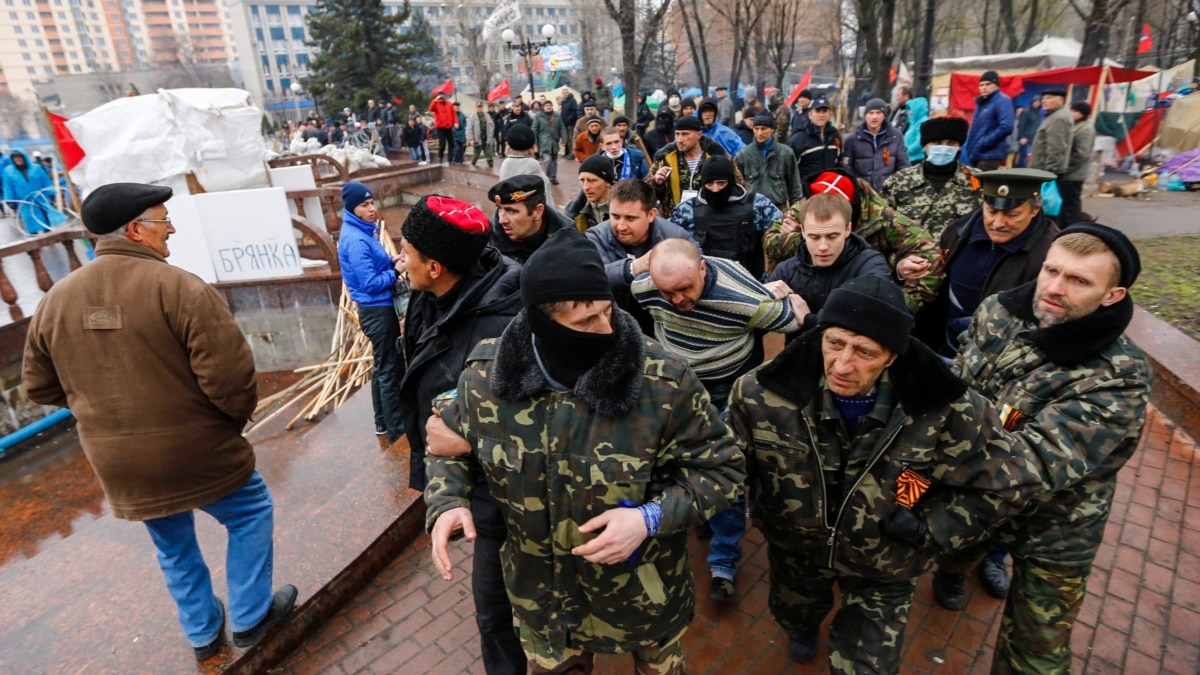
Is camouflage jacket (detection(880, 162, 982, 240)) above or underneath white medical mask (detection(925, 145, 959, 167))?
underneath

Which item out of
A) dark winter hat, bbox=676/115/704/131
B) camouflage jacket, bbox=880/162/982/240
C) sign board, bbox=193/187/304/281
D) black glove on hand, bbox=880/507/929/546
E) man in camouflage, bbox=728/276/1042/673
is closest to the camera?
man in camouflage, bbox=728/276/1042/673

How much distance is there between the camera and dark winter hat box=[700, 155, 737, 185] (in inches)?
176

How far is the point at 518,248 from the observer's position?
4.00m

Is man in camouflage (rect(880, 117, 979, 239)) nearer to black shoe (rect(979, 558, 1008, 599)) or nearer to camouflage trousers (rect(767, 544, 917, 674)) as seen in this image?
black shoe (rect(979, 558, 1008, 599))

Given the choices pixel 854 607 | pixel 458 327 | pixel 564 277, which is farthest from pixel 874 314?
pixel 458 327

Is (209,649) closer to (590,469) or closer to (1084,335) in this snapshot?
(590,469)

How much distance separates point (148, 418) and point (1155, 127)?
1955 centimetres

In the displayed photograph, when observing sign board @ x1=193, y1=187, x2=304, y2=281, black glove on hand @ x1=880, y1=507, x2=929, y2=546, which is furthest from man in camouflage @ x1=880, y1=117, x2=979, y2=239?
sign board @ x1=193, y1=187, x2=304, y2=281

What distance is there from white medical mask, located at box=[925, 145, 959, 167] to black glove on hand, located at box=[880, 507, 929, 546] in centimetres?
348

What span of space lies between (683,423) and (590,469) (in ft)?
1.06

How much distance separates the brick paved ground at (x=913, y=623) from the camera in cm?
303

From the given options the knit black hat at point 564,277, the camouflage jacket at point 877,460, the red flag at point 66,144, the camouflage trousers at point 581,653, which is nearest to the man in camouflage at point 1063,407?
the camouflage jacket at point 877,460

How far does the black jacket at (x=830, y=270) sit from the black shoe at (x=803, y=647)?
1.48 metres

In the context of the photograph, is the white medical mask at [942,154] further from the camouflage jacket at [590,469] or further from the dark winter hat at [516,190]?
the camouflage jacket at [590,469]
